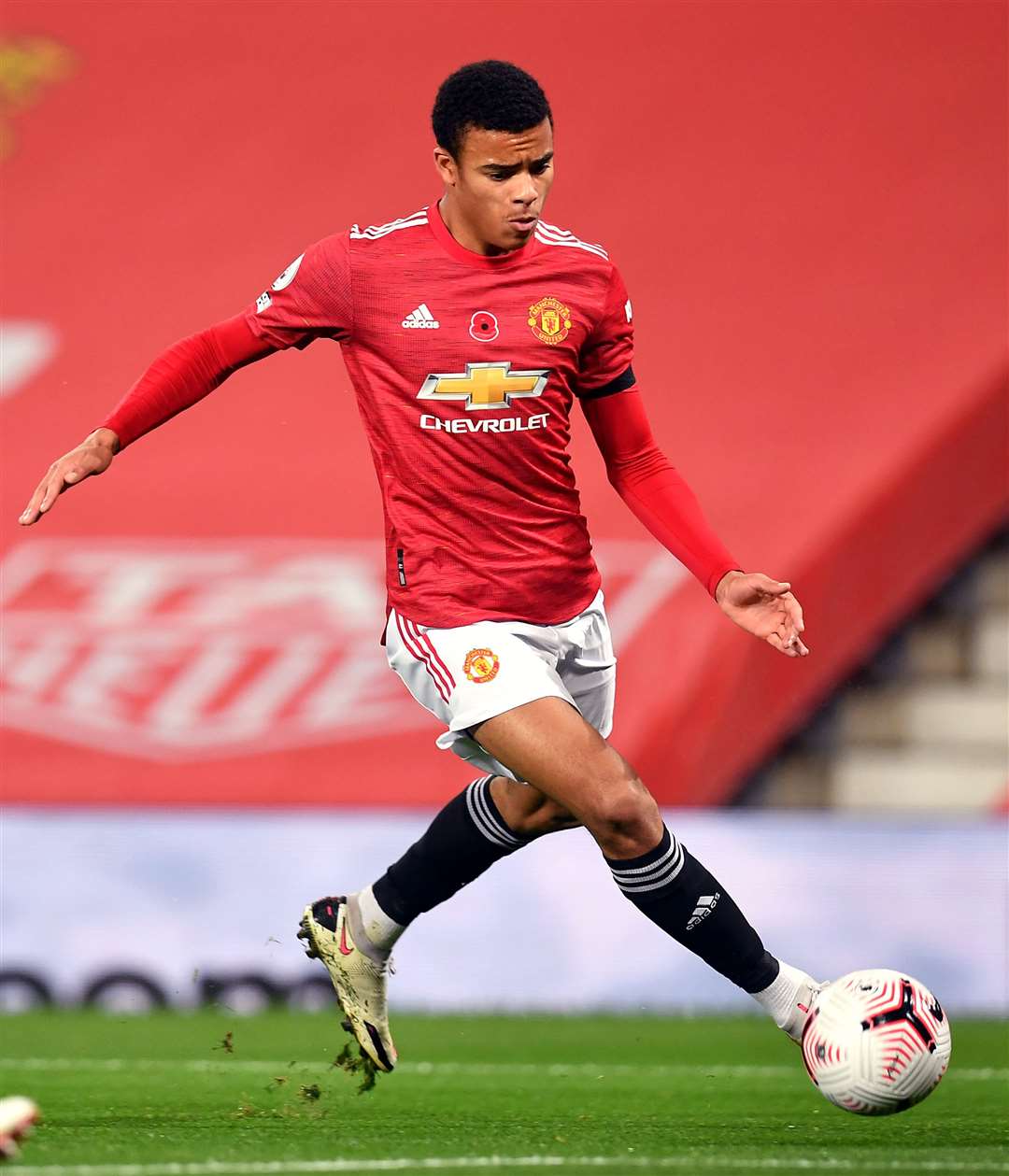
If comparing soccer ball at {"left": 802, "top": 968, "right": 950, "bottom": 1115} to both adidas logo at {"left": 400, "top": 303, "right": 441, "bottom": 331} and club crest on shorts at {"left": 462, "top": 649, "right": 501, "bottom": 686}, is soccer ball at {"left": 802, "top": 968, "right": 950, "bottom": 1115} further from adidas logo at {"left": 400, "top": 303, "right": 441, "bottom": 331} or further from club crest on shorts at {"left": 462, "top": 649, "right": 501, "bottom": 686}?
adidas logo at {"left": 400, "top": 303, "right": 441, "bottom": 331}

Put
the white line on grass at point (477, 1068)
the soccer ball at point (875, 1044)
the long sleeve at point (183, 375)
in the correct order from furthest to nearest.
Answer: the white line on grass at point (477, 1068), the long sleeve at point (183, 375), the soccer ball at point (875, 1044)

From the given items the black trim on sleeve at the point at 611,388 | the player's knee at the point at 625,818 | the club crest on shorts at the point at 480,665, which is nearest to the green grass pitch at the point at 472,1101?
the player's knee at the point at 625,818

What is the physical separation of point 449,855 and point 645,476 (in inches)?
40.9

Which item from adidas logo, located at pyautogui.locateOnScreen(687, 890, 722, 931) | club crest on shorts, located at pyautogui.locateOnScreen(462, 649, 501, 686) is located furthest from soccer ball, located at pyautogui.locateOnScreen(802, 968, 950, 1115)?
club crest on shorts, located at pyautogui.locateOnScreen(462, 649, 501, 686)

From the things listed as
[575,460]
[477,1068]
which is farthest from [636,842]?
[575,460]

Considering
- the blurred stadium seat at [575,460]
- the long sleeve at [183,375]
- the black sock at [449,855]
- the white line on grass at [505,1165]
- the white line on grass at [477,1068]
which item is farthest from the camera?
the blurred stadium seat at [575,460]

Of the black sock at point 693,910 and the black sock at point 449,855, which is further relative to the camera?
the black sock at point 449,855

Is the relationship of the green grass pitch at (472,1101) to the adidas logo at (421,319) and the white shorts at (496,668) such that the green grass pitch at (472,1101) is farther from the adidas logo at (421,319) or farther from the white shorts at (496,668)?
the adidas logo at (421,319)

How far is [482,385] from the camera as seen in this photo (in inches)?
178

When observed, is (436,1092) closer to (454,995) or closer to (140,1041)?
(140,1041)

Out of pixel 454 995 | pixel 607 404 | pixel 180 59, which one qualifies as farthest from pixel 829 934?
pixel 180 59

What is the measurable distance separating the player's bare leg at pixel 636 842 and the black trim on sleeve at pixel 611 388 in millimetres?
820

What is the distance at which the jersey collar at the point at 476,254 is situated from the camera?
4.61 m

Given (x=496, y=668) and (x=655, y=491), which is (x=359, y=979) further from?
(x=655, y=491)
